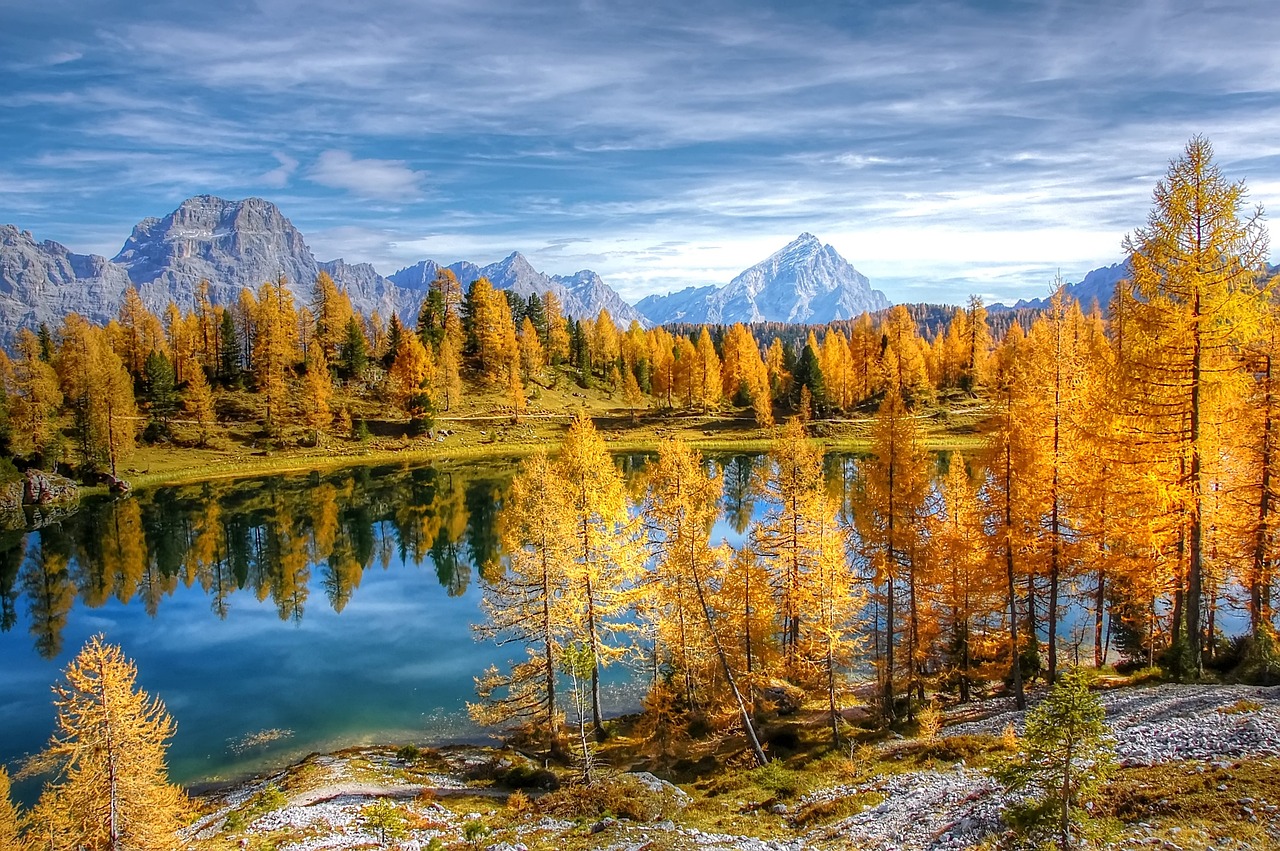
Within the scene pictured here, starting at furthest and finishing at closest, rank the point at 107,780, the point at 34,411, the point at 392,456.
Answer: the point at 392,456 < the point at 34,411 < the point at 107,780

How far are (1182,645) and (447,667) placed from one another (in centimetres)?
3645

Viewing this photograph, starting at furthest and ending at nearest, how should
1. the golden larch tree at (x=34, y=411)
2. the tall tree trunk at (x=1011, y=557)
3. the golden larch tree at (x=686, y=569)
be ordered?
the golden larch tree at (x=34, y=411)
the golden larch tree at (x=686, y=569)
the tall tree trunk at (x=1011, y=557)

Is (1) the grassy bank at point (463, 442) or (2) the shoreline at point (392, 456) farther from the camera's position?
(1) the grassy bank at point (463, 442)

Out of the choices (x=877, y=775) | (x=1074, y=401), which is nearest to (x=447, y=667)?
(x=877, y=775)

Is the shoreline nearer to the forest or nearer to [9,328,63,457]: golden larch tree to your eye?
[9,328,63,457]: golden larch tree

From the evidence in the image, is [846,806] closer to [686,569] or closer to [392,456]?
[686,569]

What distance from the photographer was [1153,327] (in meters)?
23.0

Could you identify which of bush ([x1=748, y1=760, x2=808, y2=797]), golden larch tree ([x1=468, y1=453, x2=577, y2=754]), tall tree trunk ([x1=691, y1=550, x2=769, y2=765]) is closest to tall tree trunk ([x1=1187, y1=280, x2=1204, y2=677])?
bush ([x1=748, y1=760, x2=808, y2=797])

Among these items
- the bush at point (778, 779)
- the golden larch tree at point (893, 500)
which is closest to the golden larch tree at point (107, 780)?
the bush at point (778, 779)

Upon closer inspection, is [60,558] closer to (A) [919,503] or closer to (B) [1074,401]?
(A) [919,503]

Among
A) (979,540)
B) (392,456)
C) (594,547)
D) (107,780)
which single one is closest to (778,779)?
(594,547)

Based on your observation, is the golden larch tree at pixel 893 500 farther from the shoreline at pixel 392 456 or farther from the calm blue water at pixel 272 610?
the shoreline at pixel 392 456

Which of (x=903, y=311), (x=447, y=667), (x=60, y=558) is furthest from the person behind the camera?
(x=903, y=311)

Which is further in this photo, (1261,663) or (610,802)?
(1261,663)
